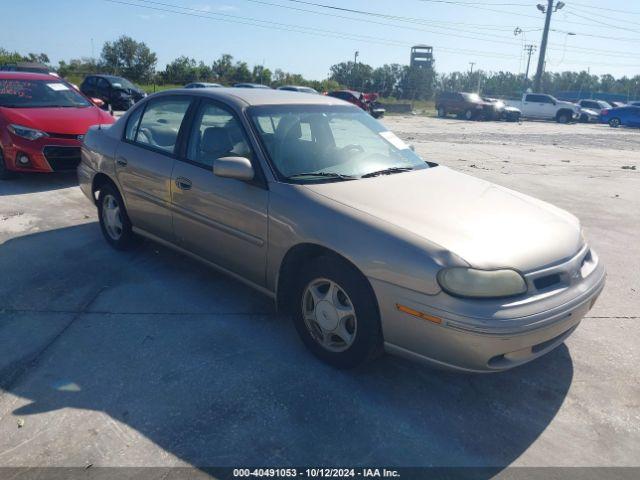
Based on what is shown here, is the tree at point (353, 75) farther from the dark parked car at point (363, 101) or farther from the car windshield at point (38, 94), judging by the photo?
the car windshield at point (38, 94)

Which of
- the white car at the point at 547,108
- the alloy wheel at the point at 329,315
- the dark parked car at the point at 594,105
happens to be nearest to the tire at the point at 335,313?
the alloy wheel at the point at 329,315

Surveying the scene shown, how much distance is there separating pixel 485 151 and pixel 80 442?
1375 cm

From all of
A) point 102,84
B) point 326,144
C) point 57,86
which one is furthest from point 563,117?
point 326,144

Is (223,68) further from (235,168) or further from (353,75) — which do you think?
(235,168)

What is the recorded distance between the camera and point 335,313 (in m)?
3.02

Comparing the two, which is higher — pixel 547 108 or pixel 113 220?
pixel 547 108

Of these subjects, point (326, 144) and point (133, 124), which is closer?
point (326, 144)

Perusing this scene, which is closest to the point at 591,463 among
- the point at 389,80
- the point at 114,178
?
the point at 114,178

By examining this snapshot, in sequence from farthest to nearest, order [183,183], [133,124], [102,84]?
[102,84] → [133,124] → [183,183]

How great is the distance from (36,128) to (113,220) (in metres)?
3.27

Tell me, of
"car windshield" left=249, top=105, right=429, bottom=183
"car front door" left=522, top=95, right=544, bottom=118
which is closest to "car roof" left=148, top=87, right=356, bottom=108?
"car windshield" left=249, top=105, right=429, bottom=183

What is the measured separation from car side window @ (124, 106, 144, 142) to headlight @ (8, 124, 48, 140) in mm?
3298

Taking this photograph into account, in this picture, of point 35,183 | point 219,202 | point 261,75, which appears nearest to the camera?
point 219,202

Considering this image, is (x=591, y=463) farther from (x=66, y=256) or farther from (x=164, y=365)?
(x=66, y=256)
